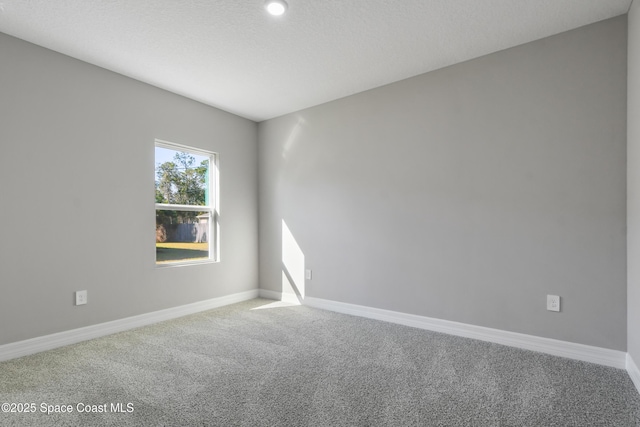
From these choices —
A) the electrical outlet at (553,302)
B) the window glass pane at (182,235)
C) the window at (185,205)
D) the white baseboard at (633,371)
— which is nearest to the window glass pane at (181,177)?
the window at (185,205)

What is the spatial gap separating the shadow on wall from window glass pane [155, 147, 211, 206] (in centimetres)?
109

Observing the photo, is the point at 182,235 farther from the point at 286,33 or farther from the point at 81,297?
the point at 286,33

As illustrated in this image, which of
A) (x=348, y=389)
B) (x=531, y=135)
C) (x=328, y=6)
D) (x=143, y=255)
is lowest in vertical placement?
(x=348, y=389)

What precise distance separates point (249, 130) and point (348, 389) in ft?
11.5

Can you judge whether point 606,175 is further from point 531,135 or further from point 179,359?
point 179,359

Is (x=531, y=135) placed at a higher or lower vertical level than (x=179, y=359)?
higher

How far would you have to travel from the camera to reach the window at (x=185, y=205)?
11.8ft

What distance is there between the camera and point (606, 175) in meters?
2.34

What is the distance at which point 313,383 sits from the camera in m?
2.09

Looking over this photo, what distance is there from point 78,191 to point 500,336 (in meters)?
3.76

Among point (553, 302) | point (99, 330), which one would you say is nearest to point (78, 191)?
point (99, 330)

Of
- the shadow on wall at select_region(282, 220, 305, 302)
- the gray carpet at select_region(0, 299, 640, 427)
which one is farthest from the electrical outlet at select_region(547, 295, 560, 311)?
the shadow on wall at select_region(282, 220, 305, 302)

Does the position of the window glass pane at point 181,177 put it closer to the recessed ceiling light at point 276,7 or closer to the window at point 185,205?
the window at point 185,205

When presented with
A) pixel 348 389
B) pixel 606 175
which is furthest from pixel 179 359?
pixel 606 175
